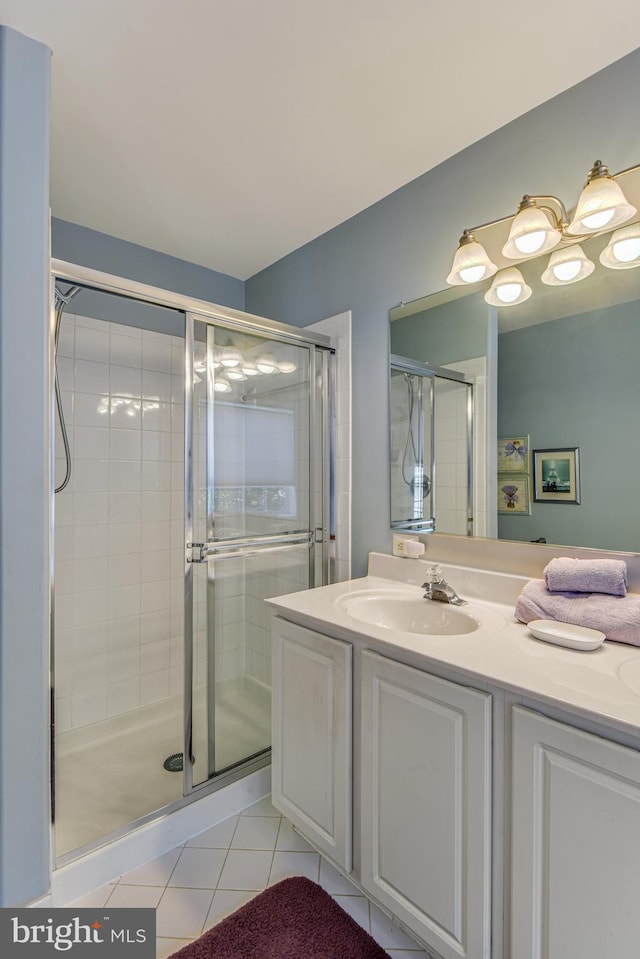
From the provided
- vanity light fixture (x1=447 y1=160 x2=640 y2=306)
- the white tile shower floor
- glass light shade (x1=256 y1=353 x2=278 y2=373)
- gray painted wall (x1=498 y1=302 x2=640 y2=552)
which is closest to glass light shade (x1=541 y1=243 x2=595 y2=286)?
vanity light fixture (x1=447 y1=160 x2=640 y2=306)

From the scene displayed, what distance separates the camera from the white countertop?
842 millimetres

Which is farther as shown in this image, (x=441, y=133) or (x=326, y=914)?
(x=441, y=133)

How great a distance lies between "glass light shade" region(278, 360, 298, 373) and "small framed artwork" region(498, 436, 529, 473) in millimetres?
953

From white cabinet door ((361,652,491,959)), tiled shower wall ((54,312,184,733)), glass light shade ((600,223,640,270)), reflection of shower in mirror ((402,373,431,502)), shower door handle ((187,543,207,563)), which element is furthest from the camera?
tiled shower wall ((54,312,184,733))

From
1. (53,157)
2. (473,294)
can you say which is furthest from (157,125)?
(473,294)

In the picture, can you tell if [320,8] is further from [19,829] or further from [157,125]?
[19,829]

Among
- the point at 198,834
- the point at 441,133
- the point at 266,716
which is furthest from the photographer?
the point at 266,716

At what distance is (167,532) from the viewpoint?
2490 millimetres

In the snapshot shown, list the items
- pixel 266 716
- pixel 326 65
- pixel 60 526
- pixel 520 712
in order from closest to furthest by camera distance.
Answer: pixel 520 712
pixel 326 65
pixel 266 716
pixel 60 526

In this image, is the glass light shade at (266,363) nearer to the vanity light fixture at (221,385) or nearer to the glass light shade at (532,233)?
the vanity light fixture at (221,385)

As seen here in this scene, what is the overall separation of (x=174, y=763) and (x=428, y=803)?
1.38 m

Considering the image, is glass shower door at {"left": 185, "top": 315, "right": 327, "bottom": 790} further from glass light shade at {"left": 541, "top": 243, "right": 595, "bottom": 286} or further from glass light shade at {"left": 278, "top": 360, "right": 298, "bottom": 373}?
glass light shade at {"left": 541, "top": 243, "right": 595, "bottom": 286}

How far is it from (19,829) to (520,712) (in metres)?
1.27

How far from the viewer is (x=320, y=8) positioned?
3.64ft
